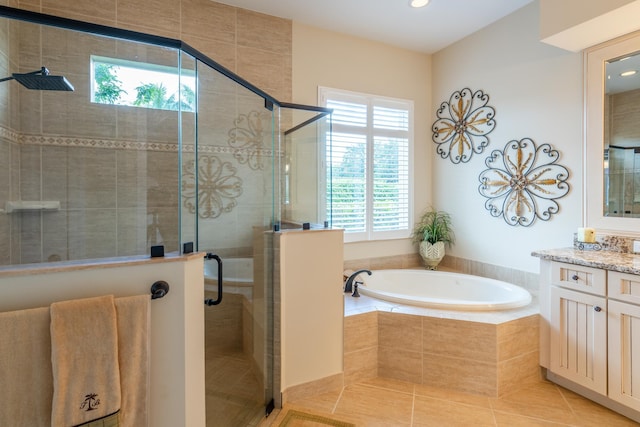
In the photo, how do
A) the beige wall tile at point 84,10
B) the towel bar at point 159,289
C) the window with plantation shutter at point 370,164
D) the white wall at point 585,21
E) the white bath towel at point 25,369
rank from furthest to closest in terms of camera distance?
the window with plantation shutter at point 370,164, the beige wall tile at point 84,10, the white wall at point 585,21, the towel bar at point 159,289, the white bath towel at point 25,369

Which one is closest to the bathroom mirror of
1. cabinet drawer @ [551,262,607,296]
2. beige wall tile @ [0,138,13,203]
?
cabinet drawer @ [551,262,607,296]

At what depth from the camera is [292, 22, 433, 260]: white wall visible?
10.2 feet

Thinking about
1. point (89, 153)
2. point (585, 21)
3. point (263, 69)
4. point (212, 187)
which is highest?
point (263, 69)

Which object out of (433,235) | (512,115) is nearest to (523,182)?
(512,115)

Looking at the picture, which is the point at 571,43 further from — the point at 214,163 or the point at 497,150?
the point at 214,163

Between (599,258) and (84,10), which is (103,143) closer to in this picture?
(84,10)

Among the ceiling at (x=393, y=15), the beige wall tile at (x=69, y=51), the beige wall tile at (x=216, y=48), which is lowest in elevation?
the beige wall tile at (x=69, y=51)

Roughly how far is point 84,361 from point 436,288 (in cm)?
306

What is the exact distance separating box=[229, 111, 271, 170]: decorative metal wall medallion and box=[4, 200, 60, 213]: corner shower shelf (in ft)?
4.35

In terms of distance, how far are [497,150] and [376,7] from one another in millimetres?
1822

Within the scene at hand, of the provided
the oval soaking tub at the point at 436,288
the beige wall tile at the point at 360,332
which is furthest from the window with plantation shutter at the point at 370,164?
the beige wall tile at the point at 360,332

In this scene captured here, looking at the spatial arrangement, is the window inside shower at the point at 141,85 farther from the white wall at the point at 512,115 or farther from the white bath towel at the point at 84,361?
the white wall at the point at 512,115

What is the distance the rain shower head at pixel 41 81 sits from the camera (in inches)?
67.2

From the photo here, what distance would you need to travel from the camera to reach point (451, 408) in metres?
1.96
